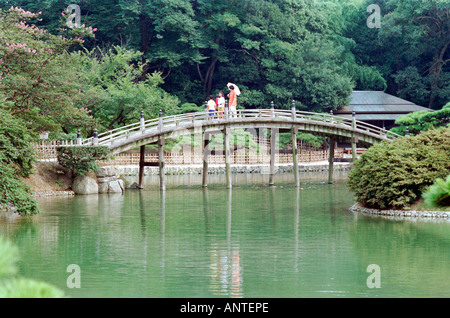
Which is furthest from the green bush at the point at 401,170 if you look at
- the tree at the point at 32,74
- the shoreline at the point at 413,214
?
the tree at the point at 32,74

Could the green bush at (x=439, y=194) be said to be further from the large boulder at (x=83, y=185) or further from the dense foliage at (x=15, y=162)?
the large boulder at (x=83, y=185)

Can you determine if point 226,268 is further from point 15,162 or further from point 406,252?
point 15,162

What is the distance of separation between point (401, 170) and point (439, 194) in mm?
14492

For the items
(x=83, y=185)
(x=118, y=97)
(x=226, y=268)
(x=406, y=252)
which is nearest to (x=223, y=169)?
(x=118, y=97)

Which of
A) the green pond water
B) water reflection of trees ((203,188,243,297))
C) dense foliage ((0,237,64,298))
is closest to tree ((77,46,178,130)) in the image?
the green pond water

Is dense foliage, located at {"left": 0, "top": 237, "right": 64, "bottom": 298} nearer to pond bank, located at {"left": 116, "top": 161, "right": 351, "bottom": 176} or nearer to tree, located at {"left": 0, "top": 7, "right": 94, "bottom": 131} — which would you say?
tree, located at {"left": 0, "top": 7, "right": 94, "bottom": 131}

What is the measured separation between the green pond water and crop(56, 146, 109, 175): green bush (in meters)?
1.82

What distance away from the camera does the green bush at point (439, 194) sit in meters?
5.67

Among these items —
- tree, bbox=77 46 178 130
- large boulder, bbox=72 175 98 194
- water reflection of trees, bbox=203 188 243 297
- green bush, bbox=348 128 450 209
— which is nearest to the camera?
water reflection of trees, bbox=203 188 243 297

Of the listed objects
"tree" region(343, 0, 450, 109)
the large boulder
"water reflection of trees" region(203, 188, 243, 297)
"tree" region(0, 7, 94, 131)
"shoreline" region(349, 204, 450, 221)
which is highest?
"tree" region(343, 0, 450, 109)

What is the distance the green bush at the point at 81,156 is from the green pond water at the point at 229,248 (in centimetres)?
182

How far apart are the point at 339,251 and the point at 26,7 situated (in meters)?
38.1

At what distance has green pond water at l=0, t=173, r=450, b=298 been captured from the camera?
1132 cm

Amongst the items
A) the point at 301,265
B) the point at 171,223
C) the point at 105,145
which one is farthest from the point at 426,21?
the point at 301,265
